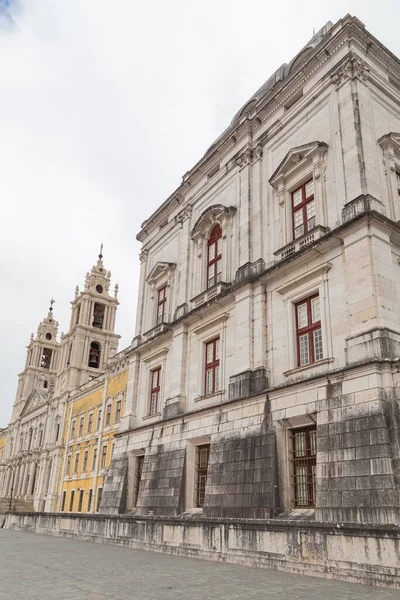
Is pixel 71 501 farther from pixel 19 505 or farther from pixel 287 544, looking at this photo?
pixel 287 544

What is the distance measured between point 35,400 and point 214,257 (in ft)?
203

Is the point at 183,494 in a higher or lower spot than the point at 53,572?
higher

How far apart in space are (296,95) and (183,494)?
16625mm

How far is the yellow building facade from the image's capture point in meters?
45.2

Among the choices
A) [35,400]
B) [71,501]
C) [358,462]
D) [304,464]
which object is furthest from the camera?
[35,400]

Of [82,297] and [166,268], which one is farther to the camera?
[82,297]

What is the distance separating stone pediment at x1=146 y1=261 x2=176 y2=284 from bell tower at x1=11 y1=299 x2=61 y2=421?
193 ft

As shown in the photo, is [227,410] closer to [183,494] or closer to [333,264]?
[183,494]

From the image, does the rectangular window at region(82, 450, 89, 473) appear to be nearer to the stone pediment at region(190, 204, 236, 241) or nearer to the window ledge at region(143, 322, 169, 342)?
the window ledge at region(143, 322, 169, 342)

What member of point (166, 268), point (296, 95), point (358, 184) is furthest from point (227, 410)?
point (296, 95)

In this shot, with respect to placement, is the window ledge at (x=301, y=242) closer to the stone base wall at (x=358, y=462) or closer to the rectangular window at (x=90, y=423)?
the stone base wall at (x=358, y=462)

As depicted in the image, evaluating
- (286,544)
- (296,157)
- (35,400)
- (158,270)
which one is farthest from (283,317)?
(35,400)

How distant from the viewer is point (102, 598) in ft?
26.4

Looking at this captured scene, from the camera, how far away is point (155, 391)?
25.3 m
